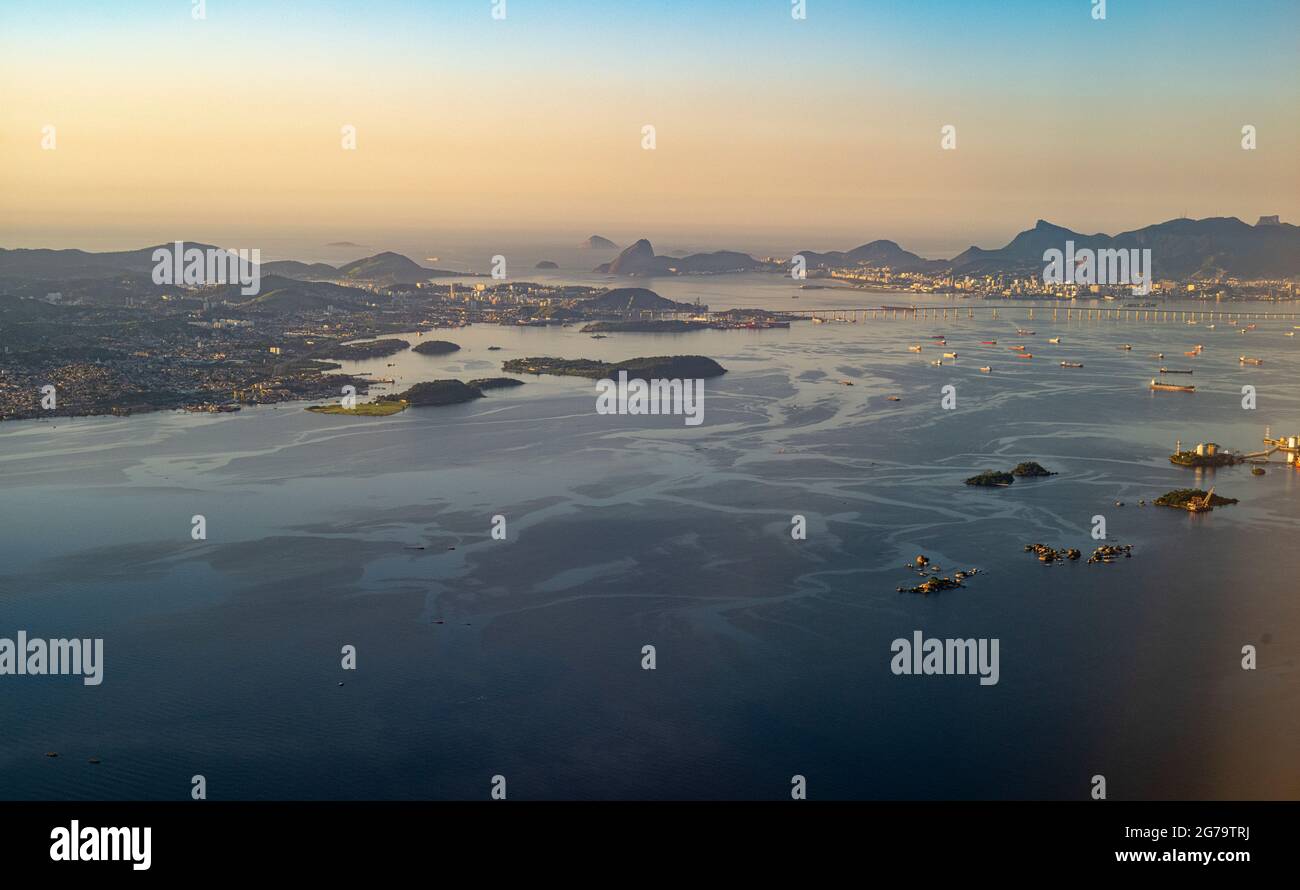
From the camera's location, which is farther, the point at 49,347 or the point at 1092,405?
the point at 49,347

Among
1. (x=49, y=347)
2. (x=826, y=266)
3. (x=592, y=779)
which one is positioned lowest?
(x=592, y=779)

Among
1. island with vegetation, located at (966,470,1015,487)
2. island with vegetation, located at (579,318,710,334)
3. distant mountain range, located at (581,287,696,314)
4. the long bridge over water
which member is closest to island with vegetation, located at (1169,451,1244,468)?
island with vegetation, located at (966,470,1015,487)

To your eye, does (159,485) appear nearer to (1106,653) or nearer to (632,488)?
(632,488)

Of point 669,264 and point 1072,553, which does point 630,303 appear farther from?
point 1072,553

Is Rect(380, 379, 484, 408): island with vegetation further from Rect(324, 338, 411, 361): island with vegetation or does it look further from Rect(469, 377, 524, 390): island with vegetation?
Rect(324, 338, 411, 361): island with vegetation

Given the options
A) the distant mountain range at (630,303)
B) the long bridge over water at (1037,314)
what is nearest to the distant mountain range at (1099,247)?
the long bridge over water at (1037,314)

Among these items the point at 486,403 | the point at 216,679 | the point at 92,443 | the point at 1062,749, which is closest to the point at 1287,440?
the point at 1062,749
